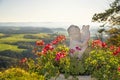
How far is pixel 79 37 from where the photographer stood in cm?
2272

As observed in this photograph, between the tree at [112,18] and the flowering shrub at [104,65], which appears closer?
the flowering shrub at [104,65]

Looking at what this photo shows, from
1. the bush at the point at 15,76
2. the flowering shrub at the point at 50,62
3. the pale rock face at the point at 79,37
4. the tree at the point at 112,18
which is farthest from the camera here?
the tree at the point at 112,18

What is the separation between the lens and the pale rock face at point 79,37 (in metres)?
22.3

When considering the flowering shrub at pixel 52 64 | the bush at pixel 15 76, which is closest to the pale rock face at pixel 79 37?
the flowering shrub at pixel 52 64

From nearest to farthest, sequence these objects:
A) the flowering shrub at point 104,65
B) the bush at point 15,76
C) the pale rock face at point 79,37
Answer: the bush at point 15,76, the flowering shrub at point 104,65, the pale rock face at point 79,37

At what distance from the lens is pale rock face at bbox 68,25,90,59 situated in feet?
73.1

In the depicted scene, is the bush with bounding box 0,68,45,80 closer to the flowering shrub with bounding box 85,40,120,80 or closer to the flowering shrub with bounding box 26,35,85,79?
the flowering shrub with bounding box 26,35,85,79

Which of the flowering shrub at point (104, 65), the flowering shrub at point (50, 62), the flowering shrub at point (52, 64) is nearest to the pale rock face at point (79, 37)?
the flowering shrub at point (50, 62)

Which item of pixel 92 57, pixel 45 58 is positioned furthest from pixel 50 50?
pixel 92 57

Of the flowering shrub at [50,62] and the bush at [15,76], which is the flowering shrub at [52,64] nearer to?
the flowering shrub at [50,62]

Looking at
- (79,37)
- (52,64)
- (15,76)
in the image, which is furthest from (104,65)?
(79,37)

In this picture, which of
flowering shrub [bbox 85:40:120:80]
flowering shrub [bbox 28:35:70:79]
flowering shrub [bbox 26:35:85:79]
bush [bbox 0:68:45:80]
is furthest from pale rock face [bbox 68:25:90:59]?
bush [bbox 0:68:45:80]

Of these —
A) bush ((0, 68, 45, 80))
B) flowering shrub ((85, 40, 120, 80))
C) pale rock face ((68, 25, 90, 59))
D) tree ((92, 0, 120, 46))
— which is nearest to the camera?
bush ((0, 68, 45, 80))

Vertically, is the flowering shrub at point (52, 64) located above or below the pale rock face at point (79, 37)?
below
